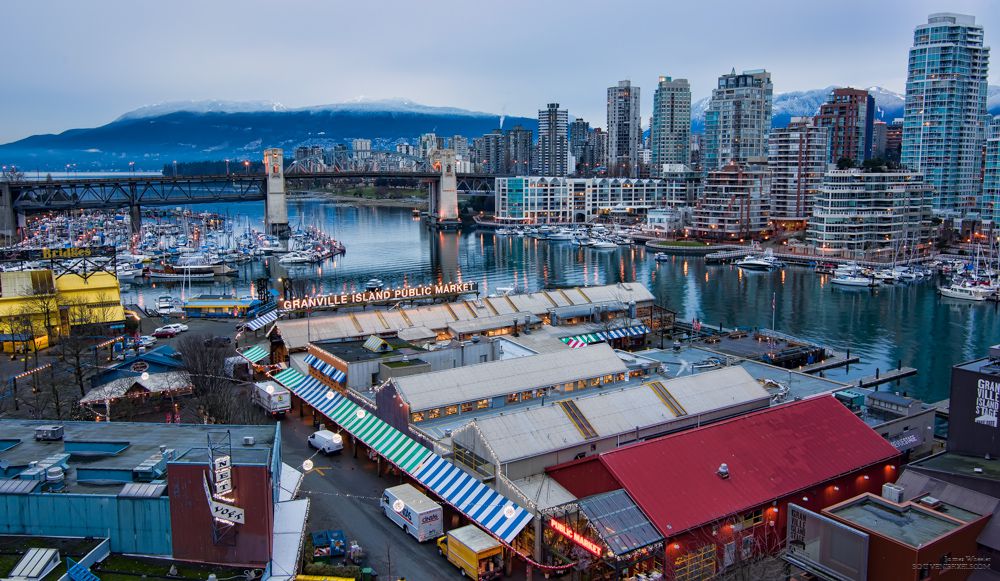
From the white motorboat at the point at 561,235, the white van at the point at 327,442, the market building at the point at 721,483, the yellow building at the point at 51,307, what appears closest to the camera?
the market building at the point at 721,483

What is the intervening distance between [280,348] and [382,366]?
7.42 m

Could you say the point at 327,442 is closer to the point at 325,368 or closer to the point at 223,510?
the point at 325,368

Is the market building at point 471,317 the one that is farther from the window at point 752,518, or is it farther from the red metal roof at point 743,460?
the window at point 752,518

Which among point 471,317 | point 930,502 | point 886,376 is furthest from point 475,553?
point 886,376

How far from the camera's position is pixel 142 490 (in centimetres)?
1156

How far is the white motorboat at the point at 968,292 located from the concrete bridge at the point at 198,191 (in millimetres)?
60454

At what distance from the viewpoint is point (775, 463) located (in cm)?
1549

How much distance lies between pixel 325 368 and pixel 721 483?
12.2m

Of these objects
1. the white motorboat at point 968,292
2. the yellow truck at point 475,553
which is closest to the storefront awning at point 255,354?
the yellow truck at point 475,553

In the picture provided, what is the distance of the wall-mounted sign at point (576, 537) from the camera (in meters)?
12.9

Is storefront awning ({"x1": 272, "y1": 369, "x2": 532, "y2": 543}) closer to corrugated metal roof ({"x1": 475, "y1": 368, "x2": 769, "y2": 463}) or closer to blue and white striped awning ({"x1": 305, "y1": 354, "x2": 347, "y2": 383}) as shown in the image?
blue and white striped awning ({"x1": 305, "y1": 354, "x2": 347, "y2": 383})

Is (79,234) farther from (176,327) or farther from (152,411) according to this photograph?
(152,411)

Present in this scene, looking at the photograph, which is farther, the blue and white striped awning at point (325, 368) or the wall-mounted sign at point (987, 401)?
the blue and white striped awning at point (325, 368)

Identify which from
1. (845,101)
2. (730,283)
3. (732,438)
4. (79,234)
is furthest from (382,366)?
(845,101)
